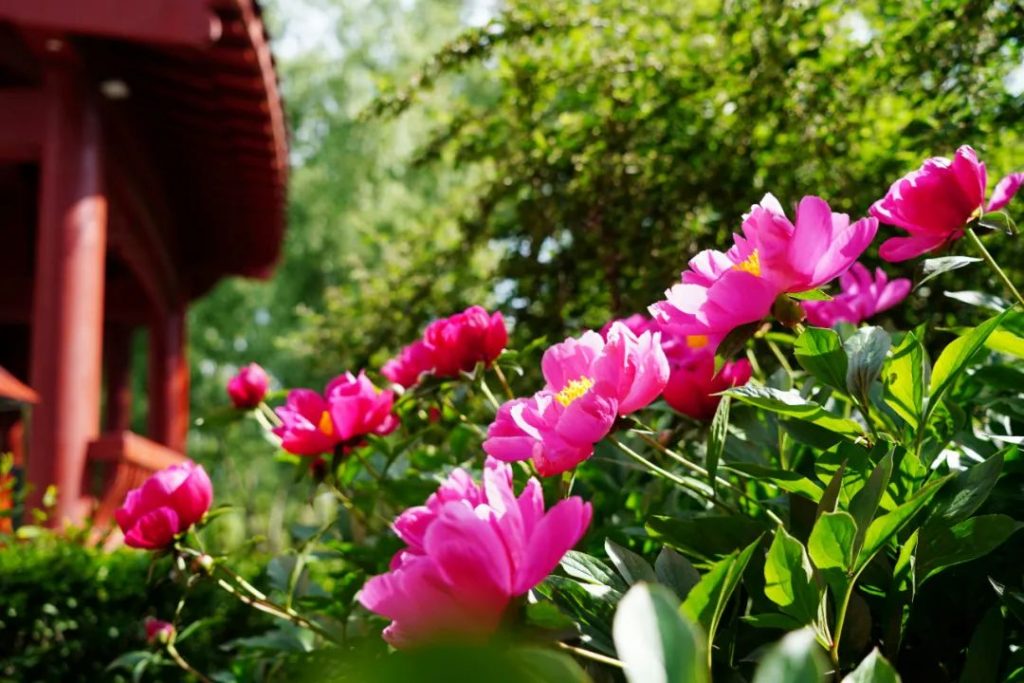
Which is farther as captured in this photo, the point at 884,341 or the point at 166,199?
the point at 166,199

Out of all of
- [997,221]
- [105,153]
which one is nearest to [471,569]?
[997,221]

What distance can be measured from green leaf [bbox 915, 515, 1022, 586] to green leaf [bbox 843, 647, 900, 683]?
10.3 inches

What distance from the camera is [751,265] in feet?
3.48

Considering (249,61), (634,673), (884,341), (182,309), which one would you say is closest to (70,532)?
(249,61)

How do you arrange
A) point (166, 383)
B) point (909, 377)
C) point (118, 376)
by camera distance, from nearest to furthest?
point (909, 377) < point (166, 383) < point (118, 376)

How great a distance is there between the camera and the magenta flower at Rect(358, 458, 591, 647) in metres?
0.70

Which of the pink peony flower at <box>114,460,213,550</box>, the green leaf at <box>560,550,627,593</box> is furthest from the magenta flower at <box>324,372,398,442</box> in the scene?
the green leaf at <box>560,550,627,593</box>

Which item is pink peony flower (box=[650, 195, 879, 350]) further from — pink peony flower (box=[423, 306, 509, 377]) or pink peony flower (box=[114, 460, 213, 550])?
pink peony flower (box=[114, 460, 213, 550])

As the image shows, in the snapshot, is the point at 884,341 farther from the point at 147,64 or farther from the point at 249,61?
the point at 147,64

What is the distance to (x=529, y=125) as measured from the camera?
11.2 feet

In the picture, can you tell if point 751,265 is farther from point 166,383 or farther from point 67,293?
point 166,383

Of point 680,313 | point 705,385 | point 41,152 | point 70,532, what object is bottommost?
point 70,532

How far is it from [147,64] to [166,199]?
288cm

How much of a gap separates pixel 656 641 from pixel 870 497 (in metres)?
0.38
